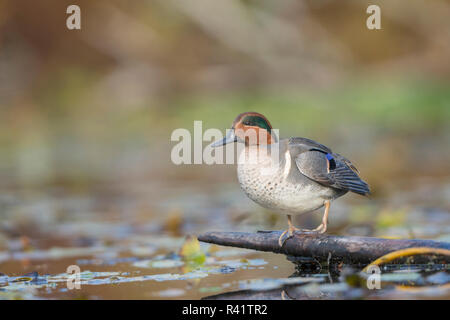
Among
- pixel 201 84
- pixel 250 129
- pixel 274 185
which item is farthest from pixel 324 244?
pixel 201 84

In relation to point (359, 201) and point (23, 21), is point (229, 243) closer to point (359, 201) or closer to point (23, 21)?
point (359, 201)

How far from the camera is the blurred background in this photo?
10.7 meters

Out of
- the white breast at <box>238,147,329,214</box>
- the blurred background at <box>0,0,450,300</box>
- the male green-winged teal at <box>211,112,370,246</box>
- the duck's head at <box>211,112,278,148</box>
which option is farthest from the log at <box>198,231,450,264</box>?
the blurred background at <box>0,0,450,300</box>

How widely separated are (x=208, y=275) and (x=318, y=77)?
34.2 ft

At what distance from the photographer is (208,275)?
4070 mm

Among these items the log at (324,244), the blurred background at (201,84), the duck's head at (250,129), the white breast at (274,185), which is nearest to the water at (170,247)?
the log at (324,244)

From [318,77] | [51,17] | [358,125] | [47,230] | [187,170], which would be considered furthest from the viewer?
[51,17]

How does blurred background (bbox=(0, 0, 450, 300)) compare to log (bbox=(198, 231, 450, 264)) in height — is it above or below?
above

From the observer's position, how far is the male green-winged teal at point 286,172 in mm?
3914

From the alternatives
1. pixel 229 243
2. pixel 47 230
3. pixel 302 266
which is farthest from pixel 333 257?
pixel 47 230

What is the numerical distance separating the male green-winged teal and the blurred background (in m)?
4.60

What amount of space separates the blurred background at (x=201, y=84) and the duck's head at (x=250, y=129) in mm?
4660

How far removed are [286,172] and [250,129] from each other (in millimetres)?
301

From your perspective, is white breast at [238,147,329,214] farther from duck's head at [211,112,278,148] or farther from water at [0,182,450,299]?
water at [0,182,450,299]
